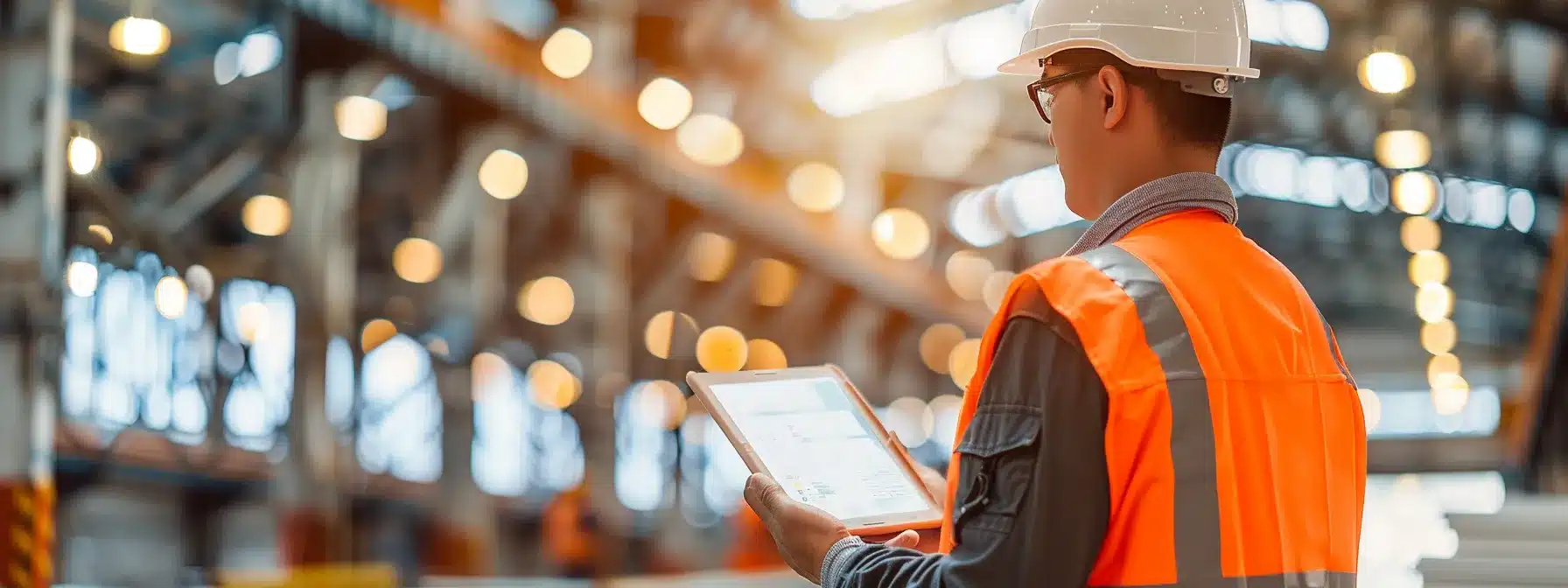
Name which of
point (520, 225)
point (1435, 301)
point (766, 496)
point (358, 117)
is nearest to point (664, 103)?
point (358, 117)

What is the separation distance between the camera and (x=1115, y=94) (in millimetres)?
2092

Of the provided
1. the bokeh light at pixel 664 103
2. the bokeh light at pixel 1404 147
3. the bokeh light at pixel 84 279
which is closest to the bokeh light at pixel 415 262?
the bokeh light at pixel 664 103

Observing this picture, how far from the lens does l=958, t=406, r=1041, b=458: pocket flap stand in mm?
1792

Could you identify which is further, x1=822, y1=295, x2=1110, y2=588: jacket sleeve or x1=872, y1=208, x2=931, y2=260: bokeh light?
x1=872, y1=208, x2=931, y2=260: bokeh light

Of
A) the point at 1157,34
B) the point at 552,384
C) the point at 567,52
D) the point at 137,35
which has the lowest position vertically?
the point at 552,384

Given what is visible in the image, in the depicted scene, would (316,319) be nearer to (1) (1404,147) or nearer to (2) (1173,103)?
(1) (1404,147)

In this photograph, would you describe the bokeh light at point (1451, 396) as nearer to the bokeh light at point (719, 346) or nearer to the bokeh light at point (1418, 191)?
the bokeh light at point (1418, 191)

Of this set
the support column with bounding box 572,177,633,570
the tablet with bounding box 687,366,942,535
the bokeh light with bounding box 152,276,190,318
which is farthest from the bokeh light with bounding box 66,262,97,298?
the tablet with bounding box 687,366,942,535

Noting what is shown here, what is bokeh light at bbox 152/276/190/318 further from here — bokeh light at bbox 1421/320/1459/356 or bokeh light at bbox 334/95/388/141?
bokeh light at bbox 1421/320/1459/356

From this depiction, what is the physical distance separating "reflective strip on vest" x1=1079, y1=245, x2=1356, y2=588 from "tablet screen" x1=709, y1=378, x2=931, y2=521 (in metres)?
0.65

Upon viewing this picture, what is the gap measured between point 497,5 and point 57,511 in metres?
7.53

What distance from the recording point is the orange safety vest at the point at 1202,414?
1797 millimetres

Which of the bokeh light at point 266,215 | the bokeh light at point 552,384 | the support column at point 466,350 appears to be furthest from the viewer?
the bokeh light at point 552,384

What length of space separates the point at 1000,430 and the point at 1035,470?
0.08 m
